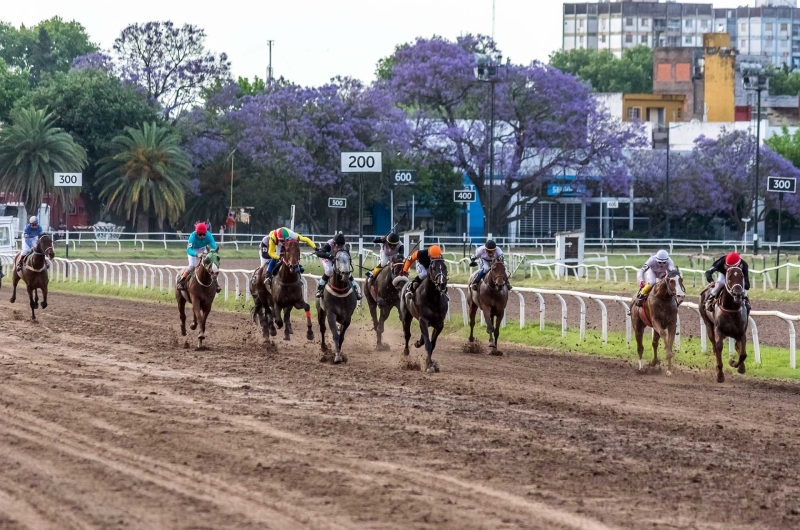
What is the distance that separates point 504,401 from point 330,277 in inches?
181

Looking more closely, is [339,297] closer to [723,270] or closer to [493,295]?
[493,295]

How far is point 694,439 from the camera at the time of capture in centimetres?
1057

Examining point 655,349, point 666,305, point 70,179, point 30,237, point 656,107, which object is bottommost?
point 655,349

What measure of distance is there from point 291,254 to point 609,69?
107 metres

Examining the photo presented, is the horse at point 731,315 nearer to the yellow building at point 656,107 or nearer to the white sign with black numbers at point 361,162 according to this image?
the white sign with black numbers at point 361,162

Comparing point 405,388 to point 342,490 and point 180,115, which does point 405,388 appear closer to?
point 342,490

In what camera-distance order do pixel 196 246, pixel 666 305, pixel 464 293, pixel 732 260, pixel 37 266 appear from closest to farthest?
pixel 732 260, pixel 666 305, pixel 196 246, pixel 37 266, pixel 464 293

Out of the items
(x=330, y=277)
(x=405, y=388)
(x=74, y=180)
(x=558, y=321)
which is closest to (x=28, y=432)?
(x=405, y=388)

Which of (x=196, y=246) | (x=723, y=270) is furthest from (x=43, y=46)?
(x=723, y=270)

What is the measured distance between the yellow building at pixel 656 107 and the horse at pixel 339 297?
74.1 metres

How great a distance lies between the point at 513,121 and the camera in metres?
56.9

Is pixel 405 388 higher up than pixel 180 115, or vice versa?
pixel 180 115

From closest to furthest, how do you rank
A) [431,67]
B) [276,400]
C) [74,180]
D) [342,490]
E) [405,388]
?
[342,490], [276,400], [405,388], [74,180], [431,67]

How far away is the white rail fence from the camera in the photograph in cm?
1714
